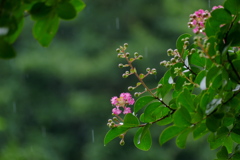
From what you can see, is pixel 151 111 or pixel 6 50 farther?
pixel 151 111

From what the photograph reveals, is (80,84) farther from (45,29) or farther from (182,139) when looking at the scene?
(45,29)

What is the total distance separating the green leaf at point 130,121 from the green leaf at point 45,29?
9.6 inches

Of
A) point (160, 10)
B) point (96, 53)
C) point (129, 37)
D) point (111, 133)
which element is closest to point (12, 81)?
point (96, 53)

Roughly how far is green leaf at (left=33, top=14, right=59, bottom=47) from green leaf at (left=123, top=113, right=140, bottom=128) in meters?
0.24

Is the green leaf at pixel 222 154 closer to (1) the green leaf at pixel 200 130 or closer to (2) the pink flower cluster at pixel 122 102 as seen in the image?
(1) the green leaf at pixel 200 130

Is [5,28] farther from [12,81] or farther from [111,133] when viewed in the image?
[12,81]

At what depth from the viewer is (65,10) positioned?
0.40 metres

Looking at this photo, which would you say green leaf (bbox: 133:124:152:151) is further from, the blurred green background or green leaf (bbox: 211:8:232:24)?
the blurred green background

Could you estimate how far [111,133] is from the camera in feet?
2.06

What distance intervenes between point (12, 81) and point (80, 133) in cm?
156

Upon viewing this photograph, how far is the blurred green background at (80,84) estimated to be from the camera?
6648mm

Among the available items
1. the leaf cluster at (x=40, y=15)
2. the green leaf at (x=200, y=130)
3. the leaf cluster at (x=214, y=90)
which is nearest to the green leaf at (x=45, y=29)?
the leaf cluster at (x=40, y=15)

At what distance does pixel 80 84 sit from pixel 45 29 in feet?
22.4

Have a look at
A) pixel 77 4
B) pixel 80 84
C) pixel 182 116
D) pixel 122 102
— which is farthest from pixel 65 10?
pixel 80 84
